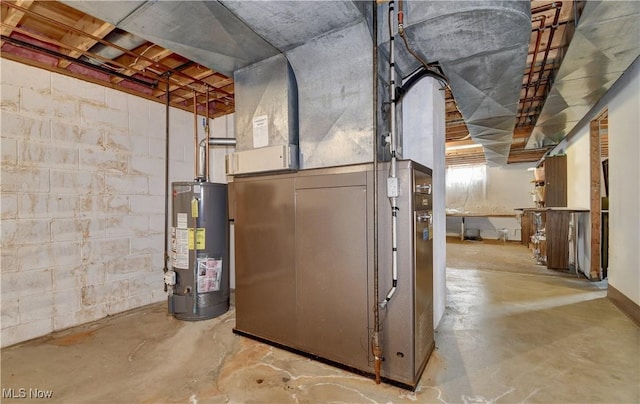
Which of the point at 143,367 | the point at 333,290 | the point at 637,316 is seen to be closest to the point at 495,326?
the point at 637,316

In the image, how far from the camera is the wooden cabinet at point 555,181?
5.45 meters

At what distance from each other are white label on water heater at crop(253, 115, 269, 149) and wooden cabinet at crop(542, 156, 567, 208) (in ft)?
19.3

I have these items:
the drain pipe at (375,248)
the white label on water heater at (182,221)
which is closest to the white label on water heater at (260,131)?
the drain pipe at (375,248)

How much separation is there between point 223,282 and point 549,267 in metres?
5.24

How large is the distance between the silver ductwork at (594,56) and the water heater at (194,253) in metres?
3.22

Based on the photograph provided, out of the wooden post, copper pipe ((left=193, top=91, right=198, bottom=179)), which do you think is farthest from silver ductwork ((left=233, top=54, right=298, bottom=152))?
the wooden post

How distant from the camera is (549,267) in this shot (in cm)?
487

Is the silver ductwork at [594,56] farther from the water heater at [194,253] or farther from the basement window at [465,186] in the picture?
the basement window at [465,186]

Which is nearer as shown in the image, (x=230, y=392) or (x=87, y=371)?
(x=230, y=392)

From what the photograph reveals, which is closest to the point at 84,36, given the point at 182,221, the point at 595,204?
the point at 182,221

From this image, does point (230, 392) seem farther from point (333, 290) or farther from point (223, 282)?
point (223, 282)

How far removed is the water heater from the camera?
285cm

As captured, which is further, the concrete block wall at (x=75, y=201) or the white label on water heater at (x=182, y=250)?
the white label on water heater at (x=182, y=250)

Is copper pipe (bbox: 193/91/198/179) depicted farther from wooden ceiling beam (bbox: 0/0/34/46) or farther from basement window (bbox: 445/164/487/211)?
basement window (bbox: 445/164/487/211)
